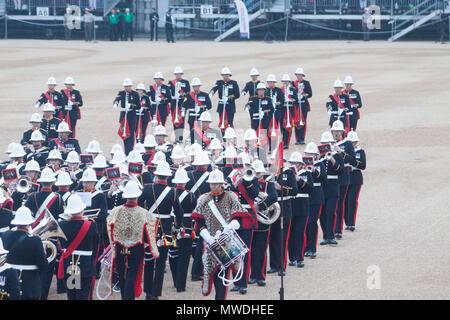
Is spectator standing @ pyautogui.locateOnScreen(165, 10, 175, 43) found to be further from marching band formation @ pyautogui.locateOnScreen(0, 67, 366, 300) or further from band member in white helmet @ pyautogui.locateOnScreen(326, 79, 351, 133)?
marching band formation @ pyautogui.locateOnScreen(0, 67, 366, 300)

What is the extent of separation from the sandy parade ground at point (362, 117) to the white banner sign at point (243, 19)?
0.83 meters

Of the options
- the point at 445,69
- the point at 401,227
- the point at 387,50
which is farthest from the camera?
the point at 387,50

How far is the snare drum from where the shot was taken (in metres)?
10.7

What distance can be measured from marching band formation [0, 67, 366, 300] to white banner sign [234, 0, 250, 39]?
972 inches

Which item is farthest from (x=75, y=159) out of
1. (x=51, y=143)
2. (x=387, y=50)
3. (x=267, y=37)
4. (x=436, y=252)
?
(x=267, y=37)

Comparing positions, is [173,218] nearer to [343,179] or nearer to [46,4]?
[343,179]

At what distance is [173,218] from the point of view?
1154 cm

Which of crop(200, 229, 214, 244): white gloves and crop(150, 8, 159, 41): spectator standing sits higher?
crop(150, 8, 159, 41): spectator standing

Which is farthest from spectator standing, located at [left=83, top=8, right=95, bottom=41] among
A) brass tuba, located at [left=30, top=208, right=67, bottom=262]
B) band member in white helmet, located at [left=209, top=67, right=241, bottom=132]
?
brass tuba, located at [left=30, top=208, right=67, bottom=262]

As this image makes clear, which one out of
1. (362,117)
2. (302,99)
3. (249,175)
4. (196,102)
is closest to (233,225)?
(249,175)

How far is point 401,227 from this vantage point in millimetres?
14883

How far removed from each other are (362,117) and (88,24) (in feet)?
70.8

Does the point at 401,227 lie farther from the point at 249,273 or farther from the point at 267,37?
the point at 267,37

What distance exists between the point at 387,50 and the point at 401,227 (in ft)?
78.0
